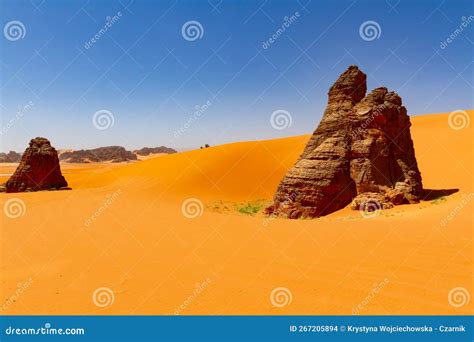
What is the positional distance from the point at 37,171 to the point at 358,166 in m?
20.6

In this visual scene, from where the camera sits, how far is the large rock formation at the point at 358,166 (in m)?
12.7

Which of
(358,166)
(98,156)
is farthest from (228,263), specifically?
(98,156)

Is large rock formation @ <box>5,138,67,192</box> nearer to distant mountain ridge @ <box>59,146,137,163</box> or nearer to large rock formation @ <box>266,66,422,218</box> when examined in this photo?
large rock formation @ <box>266,66,422,218</box>

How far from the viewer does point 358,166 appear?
42.9 ft

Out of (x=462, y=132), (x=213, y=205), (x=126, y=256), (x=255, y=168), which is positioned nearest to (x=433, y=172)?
(x=462, y=132)

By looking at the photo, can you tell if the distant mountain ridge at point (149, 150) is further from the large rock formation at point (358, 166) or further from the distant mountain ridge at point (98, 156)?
the large rock formation at point (358, 166)

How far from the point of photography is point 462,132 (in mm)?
27641

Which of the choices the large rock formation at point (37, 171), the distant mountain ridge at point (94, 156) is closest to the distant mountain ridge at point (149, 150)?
the distant mountain ridge at point (94, 156)

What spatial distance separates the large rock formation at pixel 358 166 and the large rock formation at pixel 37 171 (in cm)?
1705

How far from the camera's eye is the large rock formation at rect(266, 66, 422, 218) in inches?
500

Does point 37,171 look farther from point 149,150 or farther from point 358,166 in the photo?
point 149,150

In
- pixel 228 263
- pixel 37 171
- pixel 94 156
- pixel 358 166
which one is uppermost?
pixel 358 166

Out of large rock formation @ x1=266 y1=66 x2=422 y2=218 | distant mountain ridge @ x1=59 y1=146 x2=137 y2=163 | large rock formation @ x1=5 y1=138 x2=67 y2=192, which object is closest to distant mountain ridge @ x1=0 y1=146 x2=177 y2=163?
distant mountain ridge @ x1=59 y1=146 x2=137 y2=163

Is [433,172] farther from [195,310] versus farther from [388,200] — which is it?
[195,310]
